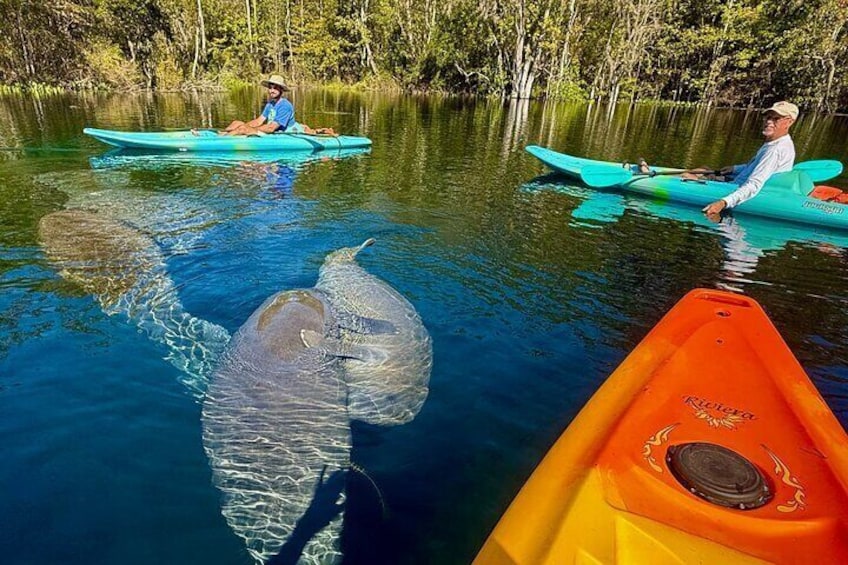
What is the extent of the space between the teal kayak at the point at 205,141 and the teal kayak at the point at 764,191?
27.4ft

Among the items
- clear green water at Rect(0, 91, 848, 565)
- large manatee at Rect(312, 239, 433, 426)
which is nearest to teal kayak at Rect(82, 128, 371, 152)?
clear green water at Rect(0, 91, 848, 565)

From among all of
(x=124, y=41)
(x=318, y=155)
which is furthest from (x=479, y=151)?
(x=124, y=41)

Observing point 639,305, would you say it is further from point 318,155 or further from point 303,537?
point 318,155

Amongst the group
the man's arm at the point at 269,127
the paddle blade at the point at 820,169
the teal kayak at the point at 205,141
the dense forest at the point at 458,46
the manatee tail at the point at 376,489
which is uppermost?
the dense forest at the point at 458,46

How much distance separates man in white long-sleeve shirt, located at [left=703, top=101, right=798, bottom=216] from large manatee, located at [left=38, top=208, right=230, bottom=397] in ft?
26.8

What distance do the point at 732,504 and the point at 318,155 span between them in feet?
49.7

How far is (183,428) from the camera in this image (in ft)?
13.7

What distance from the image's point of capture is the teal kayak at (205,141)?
1371cm

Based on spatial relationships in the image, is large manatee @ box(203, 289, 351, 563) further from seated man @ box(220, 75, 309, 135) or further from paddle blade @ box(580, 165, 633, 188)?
seated man @ box(220, 75, 309, 135)

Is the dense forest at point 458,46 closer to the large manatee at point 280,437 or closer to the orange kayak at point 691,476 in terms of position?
the large manatee at point 280,437

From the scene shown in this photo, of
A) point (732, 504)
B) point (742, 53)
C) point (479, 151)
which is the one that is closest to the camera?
point (732, 504)

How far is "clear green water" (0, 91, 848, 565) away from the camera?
346 cm

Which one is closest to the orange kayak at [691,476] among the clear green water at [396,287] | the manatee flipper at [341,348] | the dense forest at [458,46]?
the clear green water at [396,287]

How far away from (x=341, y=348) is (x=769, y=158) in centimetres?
907
